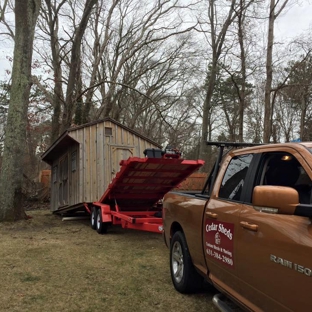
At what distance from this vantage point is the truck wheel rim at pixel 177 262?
4695 millimetres

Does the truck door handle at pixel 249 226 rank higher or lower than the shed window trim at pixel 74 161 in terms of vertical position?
lower

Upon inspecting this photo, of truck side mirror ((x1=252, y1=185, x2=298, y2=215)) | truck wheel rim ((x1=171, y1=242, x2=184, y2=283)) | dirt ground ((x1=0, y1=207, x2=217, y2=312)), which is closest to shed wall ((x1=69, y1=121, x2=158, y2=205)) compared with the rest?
dirt ground ((x1=0, y1=207, x2=217, y2=312))

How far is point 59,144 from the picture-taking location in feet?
42.2

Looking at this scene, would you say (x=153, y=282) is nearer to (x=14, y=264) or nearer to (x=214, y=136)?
(x=14, y=264)

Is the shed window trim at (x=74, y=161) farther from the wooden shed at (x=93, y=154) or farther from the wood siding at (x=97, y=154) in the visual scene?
the wood siding at (x=97, y=154)

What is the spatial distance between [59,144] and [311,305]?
11.7 metres

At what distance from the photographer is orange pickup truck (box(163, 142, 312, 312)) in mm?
2322

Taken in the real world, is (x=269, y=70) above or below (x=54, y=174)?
above

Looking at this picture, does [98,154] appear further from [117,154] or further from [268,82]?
[268,82]

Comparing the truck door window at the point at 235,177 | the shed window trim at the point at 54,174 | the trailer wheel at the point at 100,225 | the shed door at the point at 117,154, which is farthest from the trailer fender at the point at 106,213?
the shed window trim at the point at 54,174

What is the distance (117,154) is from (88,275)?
7.02m

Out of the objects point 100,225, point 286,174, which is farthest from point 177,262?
point 100,225

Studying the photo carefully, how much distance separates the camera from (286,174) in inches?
123

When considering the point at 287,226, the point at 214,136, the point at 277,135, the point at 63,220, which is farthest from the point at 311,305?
the point at 214,136
